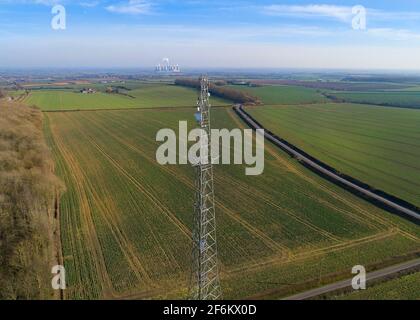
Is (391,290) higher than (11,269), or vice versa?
(11,269)

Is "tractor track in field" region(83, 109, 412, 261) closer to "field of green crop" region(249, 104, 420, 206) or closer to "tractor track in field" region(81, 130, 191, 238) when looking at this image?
"tractor track in field" region(81, 130, 191, 238)

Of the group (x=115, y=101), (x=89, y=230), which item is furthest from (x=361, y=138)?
(x=115, y=101)

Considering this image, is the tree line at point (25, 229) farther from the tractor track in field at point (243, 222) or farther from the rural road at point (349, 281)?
the rural road at point (349, 281)

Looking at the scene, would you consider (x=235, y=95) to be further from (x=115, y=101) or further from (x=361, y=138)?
(x=361, y=138)

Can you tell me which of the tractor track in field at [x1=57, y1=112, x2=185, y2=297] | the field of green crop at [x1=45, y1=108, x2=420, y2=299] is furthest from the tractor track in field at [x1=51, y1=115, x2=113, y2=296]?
the tractor track in field at [x1=57, y1=112, x2=185, y2=297]

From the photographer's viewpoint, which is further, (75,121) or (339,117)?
(339,117)
